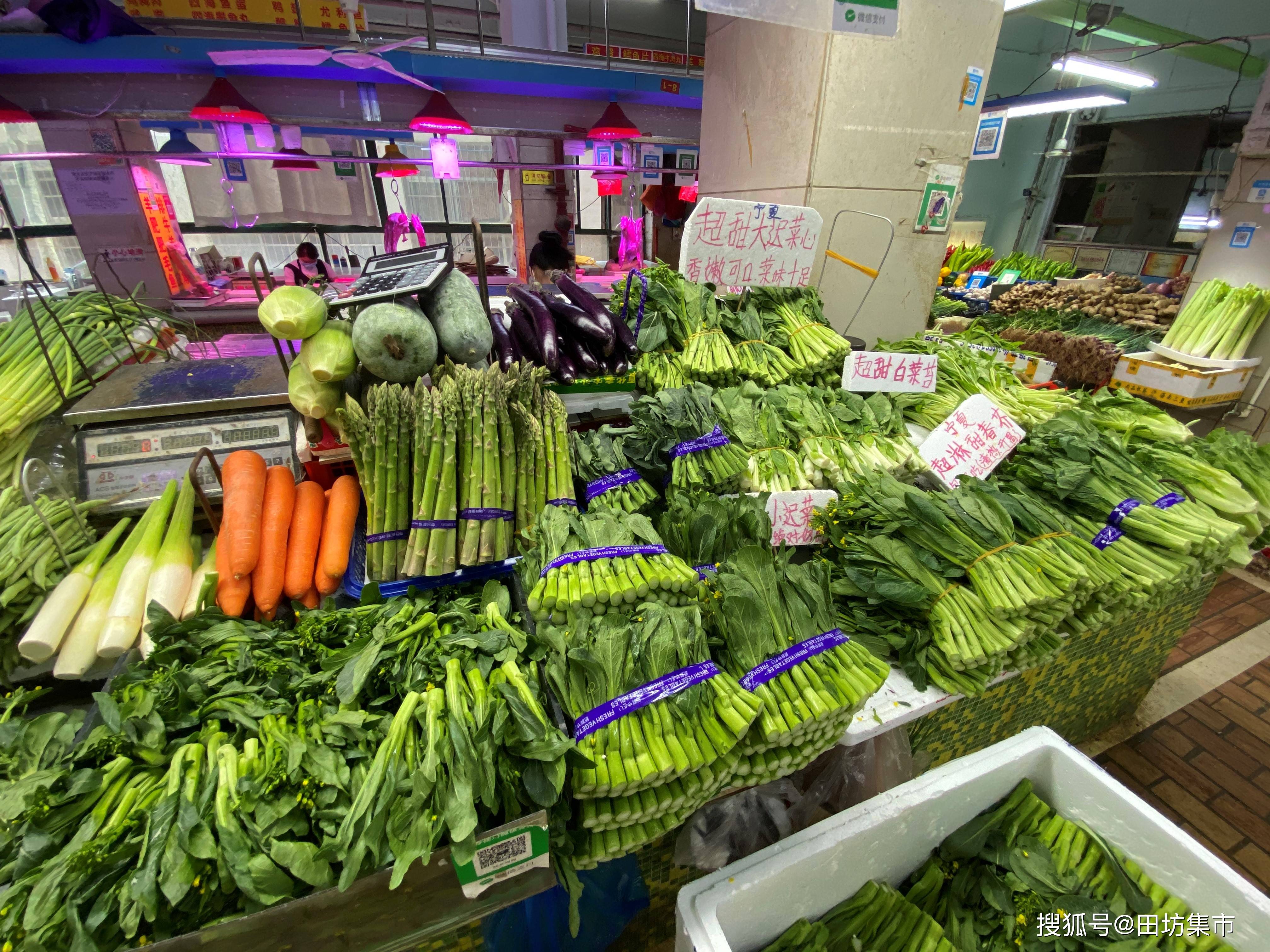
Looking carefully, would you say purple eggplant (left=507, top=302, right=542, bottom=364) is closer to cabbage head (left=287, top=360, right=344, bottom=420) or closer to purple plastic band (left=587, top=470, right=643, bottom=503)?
purple plastic band (left=587, top=470, right=643, bottom=503)

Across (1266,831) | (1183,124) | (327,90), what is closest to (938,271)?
(1266,831)

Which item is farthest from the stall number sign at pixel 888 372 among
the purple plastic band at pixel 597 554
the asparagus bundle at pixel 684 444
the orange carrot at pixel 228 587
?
the orange carrot at pixel 228 587

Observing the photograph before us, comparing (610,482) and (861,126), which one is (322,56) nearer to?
(861,126)

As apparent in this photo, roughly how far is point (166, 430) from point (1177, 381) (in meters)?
7.65

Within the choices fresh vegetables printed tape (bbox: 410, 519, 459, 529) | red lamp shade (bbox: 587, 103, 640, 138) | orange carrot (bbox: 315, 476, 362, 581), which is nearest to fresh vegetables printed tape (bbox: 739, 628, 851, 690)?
fresh vegetables printed tape (bbox: 410, 519, 459, 529)

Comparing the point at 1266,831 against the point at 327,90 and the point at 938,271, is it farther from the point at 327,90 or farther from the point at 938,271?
the point at 327,90

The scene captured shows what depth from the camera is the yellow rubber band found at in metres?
2.07

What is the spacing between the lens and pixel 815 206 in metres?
3.88

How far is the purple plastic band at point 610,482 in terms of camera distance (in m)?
2.36

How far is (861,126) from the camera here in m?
3.71

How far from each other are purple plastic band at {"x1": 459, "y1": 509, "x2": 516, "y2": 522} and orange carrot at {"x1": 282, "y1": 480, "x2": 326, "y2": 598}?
2.01 ft

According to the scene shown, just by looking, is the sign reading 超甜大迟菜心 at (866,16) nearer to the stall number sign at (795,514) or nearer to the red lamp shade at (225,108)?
the stall number sign at (795,514)

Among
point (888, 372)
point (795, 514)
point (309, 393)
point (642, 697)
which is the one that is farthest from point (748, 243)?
point (642, 697)

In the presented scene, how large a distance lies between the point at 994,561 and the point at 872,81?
3325mm
